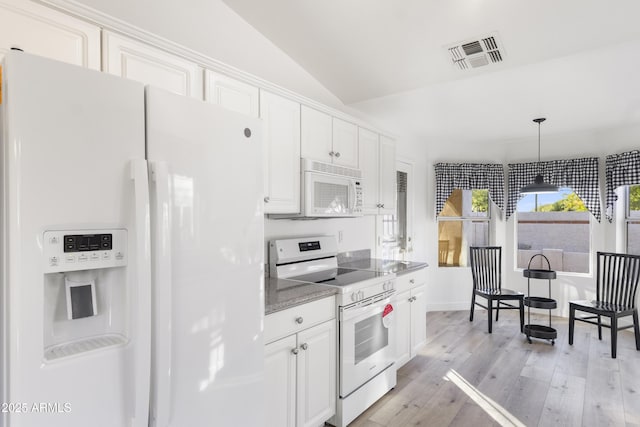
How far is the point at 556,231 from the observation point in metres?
5.04

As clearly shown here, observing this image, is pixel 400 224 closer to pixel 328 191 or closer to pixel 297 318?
pixel 328 191

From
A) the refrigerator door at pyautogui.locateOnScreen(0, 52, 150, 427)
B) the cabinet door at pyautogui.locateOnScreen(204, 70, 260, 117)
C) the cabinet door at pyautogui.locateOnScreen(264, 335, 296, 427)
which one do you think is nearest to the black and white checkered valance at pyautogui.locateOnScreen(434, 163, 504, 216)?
the cabinet door at pyautogui.locateOnScreen(204, 70, 260, 117)

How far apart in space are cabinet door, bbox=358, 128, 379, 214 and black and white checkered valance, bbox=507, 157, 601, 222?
2.84m

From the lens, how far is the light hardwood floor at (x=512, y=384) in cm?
248

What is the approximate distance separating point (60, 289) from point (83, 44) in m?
1.00

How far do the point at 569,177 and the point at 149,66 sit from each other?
512 centimetres

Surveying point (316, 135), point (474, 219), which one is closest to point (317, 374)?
point (316, 135)

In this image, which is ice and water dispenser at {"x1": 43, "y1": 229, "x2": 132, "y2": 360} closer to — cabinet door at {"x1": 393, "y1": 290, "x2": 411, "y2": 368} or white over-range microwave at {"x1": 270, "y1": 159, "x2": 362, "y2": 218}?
white over-range microwave at {"x1": 270, "y1": 159, "x2": 362, "y2": 218}

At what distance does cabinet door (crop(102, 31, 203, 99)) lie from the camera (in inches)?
59.7

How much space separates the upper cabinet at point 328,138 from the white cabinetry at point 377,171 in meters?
0.15

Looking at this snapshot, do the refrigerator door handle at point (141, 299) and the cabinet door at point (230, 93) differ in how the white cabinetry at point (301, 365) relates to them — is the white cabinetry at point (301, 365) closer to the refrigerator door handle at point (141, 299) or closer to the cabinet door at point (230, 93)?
the refrigerator door handle at point (141, 299)

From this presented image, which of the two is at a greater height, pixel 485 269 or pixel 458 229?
pixel 458 229

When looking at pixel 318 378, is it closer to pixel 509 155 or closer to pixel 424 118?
pixel 424 118

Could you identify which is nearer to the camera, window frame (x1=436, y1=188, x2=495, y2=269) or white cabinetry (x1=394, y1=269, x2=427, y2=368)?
white cabinetry (x1=394, y1=269, x2=427, y2=368)
